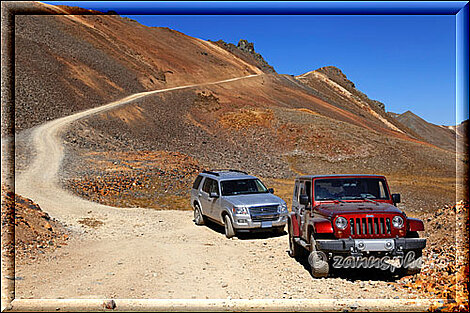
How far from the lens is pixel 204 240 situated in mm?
13422

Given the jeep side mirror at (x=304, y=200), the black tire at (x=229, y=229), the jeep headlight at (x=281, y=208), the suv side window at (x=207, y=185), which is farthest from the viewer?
the suv side window at (x=207, y=185)

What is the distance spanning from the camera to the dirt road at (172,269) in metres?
7.67

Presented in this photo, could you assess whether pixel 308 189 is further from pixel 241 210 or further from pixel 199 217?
pixel 199 217

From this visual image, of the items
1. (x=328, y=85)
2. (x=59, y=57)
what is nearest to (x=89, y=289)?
(x=59, y=57)

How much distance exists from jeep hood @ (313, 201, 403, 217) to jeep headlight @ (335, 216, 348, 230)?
0.14 metres

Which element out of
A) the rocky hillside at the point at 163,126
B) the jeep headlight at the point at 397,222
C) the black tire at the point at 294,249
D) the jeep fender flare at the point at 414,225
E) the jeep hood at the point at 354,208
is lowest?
the black tire at the point at 294,249

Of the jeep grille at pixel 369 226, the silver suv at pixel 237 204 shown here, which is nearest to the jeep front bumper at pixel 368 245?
the jeep grille at pixel 369 226

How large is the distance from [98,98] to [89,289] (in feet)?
165

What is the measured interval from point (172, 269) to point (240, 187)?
601cm

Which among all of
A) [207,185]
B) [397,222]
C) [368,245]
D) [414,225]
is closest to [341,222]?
[368,245]

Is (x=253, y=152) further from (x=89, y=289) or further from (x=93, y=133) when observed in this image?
(x=89, y=289)

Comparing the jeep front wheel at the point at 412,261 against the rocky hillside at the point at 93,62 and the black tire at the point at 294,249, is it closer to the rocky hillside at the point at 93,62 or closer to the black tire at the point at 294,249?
the black tire at the point at 294,249

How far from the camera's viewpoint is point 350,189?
32.1ft

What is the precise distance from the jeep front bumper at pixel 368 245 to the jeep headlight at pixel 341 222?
0.91 ft
